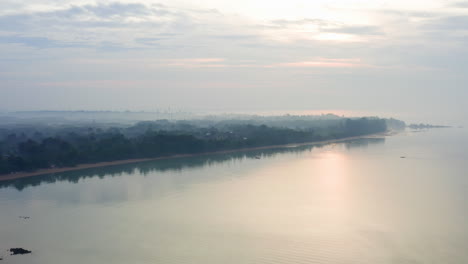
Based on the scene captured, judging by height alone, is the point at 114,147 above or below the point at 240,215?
above

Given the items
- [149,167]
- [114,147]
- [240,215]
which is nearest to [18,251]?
[240,215]

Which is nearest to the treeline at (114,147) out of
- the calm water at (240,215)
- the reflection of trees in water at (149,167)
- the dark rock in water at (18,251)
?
the reflection of trees in water at (149,167)

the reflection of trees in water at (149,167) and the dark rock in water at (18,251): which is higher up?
the reflection of trees in water at (149,167)

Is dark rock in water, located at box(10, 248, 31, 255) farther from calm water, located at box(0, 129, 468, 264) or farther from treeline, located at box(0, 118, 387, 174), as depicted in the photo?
treeline, located at box(0, 118, 387, 174)

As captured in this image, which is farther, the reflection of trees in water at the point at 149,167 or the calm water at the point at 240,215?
the reflection of trees in water at the point at 149,167

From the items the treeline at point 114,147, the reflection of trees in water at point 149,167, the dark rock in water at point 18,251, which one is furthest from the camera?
the treeline at point 114,147

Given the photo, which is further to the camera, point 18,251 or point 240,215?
point 240,215

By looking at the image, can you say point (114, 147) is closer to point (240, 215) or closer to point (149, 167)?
point (149, 167)

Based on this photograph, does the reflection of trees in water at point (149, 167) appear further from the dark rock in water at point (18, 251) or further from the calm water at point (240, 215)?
the dark rock in water at point (18, 251)

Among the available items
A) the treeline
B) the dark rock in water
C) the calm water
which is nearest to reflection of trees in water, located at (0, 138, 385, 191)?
the calm water

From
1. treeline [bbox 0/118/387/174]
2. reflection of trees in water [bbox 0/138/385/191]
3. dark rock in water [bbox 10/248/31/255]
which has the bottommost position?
dark rock in water [bbox 10/248/31/255]
